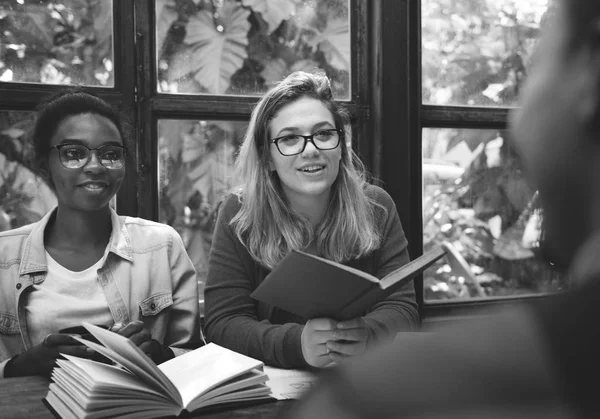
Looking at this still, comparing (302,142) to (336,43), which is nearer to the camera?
(302,142)

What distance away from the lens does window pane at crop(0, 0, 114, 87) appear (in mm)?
2168

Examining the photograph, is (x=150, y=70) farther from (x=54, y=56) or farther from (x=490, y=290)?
(x=490, y=290)

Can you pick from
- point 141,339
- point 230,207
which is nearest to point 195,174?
point 230,207

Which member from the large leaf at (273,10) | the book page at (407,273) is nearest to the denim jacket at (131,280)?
the book page at (407,273)

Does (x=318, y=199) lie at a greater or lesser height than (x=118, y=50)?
lesser

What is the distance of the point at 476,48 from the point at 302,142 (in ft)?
3.75

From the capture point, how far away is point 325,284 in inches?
51.6

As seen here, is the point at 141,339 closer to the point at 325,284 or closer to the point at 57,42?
the point at 325,284

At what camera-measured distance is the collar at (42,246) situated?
183cm

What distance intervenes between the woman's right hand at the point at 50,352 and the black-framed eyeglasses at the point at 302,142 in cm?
81

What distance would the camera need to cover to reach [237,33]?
246 centimetres

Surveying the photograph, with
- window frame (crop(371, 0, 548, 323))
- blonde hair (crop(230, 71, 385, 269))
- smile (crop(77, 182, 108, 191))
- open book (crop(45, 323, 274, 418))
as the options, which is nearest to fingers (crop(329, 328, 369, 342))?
open book (crop(45, 323, 274, 418))

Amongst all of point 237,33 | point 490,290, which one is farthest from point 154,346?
point 490,290

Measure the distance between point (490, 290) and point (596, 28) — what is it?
2.72 metres
